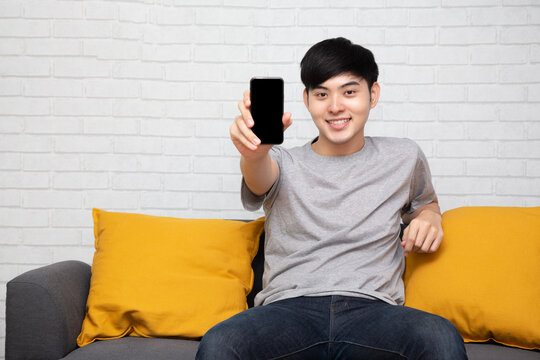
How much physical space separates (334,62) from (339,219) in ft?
1.68

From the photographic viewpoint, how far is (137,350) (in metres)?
1.55

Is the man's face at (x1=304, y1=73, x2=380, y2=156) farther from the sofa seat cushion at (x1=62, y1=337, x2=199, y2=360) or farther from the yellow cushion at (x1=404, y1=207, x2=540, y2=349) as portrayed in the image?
the sofa seat cushion at (x1=62, y1=337, x2=199, y2=360)

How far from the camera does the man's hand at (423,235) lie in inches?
61.9

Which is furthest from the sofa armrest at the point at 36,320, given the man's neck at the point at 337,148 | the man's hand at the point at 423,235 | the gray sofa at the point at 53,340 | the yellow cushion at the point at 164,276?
the man's hand at the point at 423,235

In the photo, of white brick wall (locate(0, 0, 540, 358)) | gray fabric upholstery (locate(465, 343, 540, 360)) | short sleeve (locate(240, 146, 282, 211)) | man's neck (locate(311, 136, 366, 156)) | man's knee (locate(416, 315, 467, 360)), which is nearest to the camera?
man's knee (locate(416, 315, 467, 360))

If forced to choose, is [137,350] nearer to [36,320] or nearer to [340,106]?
[36,320]

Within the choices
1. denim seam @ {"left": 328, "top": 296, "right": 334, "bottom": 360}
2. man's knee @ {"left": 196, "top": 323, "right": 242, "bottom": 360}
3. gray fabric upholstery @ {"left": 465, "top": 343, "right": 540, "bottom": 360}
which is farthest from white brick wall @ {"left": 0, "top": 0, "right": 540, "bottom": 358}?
man's knee @ {"left": 196, "top": 323, "right": 242, "bottom": 360}

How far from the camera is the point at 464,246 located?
1.66 metres

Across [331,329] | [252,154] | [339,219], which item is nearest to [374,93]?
[339,219]

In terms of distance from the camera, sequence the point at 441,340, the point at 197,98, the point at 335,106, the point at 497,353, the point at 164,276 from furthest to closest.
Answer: the point at 197,98, the point at 164,276, the point at 335,106, the point at 497,353, the point at 441,340

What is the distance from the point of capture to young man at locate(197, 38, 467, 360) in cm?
128

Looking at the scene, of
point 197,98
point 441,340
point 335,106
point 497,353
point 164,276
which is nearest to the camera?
point 441,340

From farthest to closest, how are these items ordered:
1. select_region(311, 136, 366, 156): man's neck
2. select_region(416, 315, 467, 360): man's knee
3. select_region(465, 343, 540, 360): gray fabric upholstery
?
select_region(311, 136, 366, 156): man's neck
select_region(465, 343, 540, 360): gray fabric upholstery
select_region(416, 315, 467, 360): man's knee

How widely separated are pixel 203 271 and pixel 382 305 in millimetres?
666
